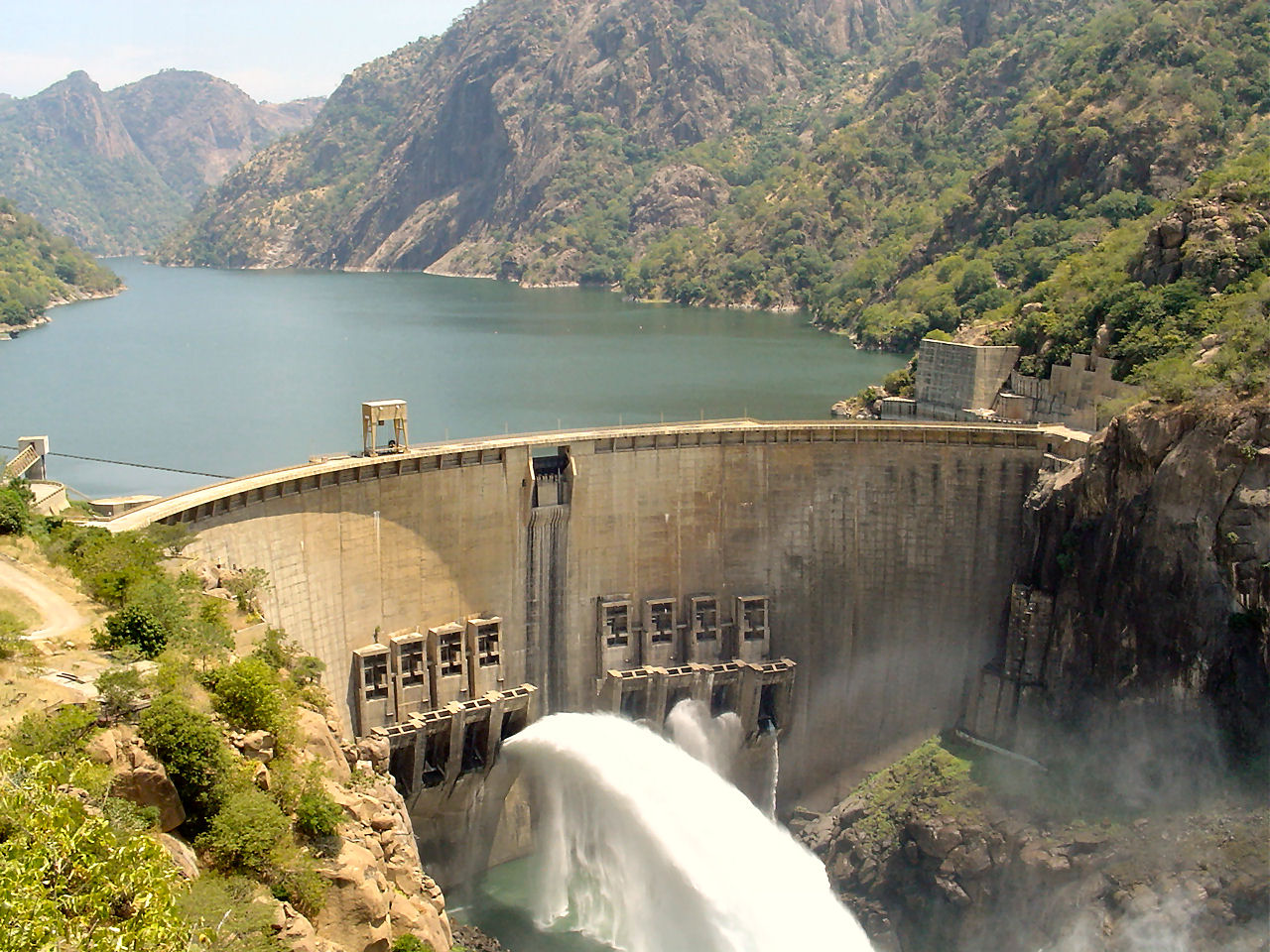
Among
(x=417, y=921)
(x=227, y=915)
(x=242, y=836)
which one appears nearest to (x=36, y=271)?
(x=417, y=921)

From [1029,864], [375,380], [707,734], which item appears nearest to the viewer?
[1029,864]

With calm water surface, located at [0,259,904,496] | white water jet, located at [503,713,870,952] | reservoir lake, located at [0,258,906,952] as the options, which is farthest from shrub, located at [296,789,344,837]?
calm water surface, located at [0,259,904,496]

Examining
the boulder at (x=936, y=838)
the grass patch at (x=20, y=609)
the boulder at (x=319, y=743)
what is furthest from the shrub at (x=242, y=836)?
the boulder at (x=936, y=838)

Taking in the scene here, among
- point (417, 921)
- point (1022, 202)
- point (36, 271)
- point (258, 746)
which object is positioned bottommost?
point (417, 921)

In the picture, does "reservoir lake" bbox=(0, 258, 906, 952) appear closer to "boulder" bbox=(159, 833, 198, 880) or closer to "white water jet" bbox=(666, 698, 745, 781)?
"white water jet" bbox=(666, 698, 745, 781)

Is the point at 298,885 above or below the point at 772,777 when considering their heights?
above

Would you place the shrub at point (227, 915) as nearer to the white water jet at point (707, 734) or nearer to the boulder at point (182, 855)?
the boulder at point (182, 855)

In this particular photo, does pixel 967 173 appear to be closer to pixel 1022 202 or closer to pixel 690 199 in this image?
pixel 1022 202
